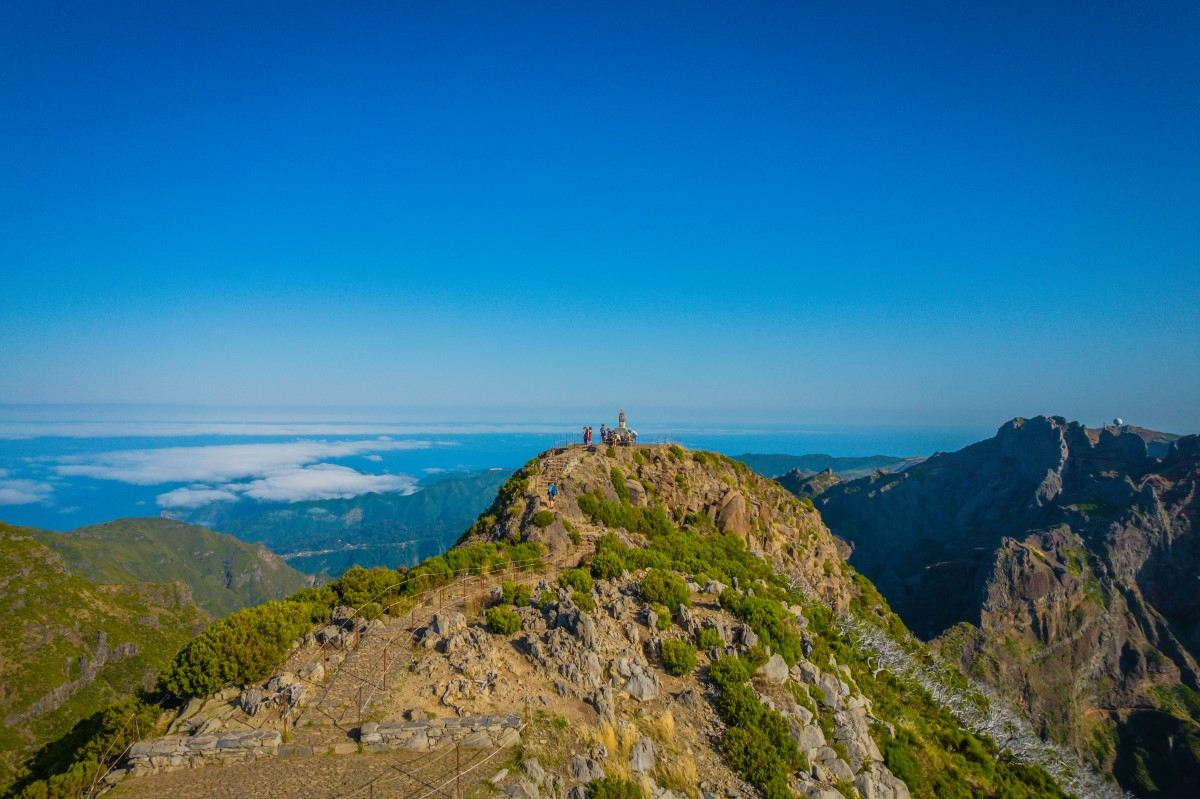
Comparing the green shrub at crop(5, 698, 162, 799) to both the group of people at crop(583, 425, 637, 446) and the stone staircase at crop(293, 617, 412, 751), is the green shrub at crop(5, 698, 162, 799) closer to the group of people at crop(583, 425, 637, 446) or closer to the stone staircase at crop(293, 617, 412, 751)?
the stone staircase at crop(293, 617, 412, 751)

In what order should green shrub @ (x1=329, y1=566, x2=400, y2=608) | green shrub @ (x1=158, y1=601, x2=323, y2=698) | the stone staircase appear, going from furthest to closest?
1. green shrub @ (x1=329, y1=566, x2=400, y2=608)
2. green shrub @ (x1=158, y1=601, x2=323, y2=698)
3. the stone staircase

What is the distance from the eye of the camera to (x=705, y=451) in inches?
2354

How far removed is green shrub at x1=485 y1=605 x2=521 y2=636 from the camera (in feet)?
81.2

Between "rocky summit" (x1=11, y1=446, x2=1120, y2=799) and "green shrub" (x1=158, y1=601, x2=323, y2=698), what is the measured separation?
0.25 feet

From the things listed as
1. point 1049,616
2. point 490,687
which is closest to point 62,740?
point 490,687

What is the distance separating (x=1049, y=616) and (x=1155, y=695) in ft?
87.4

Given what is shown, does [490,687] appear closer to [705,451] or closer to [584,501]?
[584,501]

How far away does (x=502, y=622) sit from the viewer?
24812 millimetres

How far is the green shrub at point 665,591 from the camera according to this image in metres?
29.0

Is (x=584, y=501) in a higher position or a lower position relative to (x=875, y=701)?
higher

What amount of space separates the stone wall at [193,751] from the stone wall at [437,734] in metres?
2.74

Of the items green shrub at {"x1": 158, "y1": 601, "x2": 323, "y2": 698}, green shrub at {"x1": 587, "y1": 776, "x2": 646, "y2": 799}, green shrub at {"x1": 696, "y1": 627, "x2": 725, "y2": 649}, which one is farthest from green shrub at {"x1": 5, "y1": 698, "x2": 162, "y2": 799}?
green shrub at {"x1": 696, "y1": 627, "x2": 725, "y2": 649}

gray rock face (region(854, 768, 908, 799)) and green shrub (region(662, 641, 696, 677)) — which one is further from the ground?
green shrub (region(662, 641, 696, 677))

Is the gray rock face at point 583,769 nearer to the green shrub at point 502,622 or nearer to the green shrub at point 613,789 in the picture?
the green shrub at point 613,789
